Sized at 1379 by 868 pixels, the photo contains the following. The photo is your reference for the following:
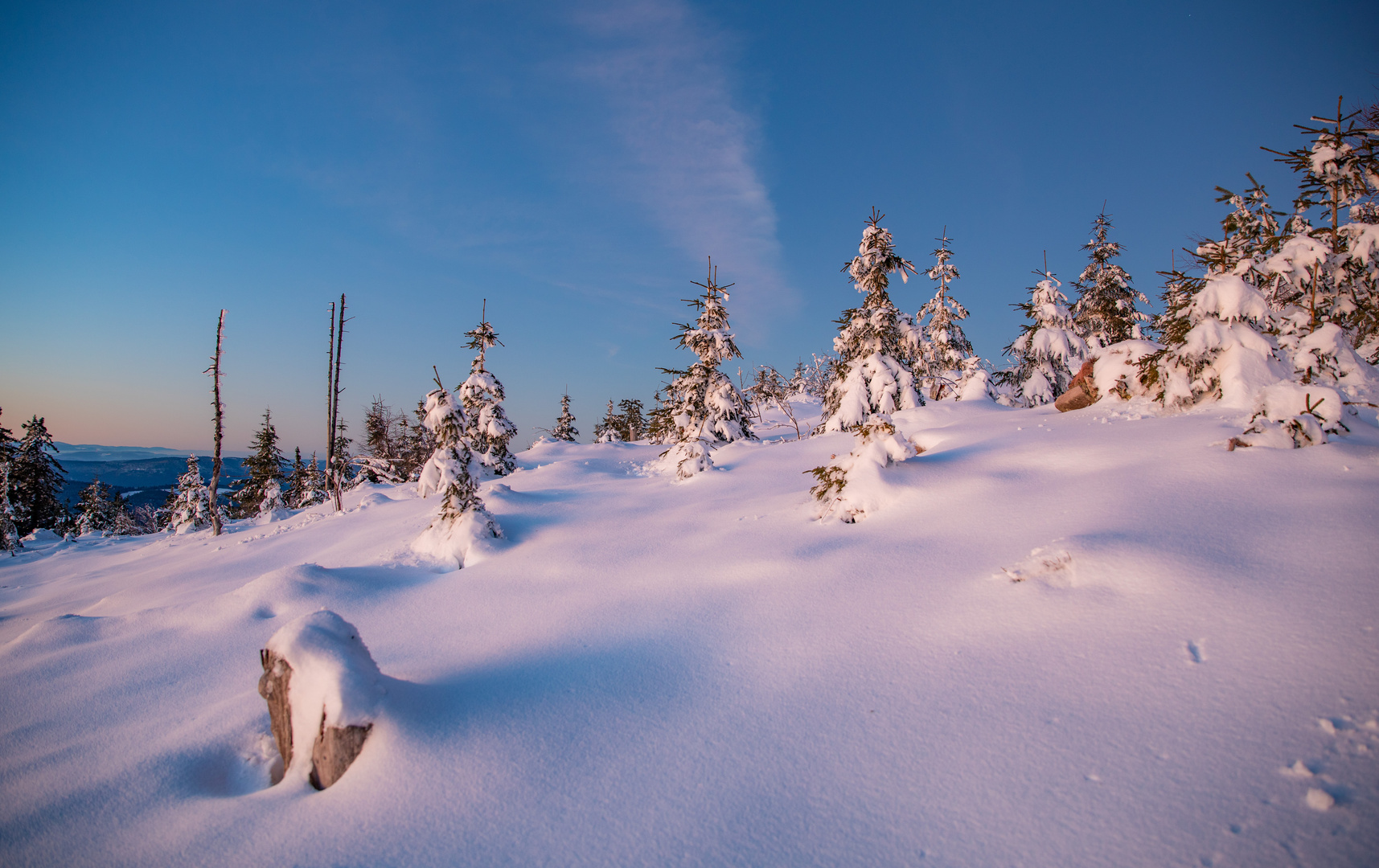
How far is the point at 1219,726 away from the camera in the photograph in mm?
2818

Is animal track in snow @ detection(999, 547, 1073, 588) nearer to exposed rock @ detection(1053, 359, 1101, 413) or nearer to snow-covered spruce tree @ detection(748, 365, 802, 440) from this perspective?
exposed rock @ detection(1053, 359, 1101, 413)

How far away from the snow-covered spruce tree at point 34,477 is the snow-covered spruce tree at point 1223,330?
50110 mm

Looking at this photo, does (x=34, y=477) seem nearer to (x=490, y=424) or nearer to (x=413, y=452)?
(x=413, y=452)

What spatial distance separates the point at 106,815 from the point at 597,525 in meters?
→ 5.95

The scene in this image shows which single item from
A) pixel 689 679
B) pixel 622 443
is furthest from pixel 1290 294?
pixel 622 443

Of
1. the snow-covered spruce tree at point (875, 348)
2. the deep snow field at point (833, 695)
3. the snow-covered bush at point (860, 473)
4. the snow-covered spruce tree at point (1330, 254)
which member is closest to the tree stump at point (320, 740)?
the deep snow field at point (833, 695)

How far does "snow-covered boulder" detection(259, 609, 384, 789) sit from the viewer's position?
3555 mm

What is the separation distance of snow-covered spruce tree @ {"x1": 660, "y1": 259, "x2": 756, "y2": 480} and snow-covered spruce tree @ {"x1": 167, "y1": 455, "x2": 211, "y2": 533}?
1284 inches

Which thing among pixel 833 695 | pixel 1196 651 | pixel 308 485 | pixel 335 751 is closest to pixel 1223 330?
pixel 1196 651

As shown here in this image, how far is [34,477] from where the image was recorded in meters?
31.6

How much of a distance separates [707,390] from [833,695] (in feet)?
45.4

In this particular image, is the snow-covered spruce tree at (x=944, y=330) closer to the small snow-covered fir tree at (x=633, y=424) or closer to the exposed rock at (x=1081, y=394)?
the exposed rock at (x=1081, y=394)

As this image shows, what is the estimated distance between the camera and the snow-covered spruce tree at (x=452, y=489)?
8.53m

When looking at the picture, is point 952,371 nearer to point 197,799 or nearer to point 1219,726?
point 1219,726
